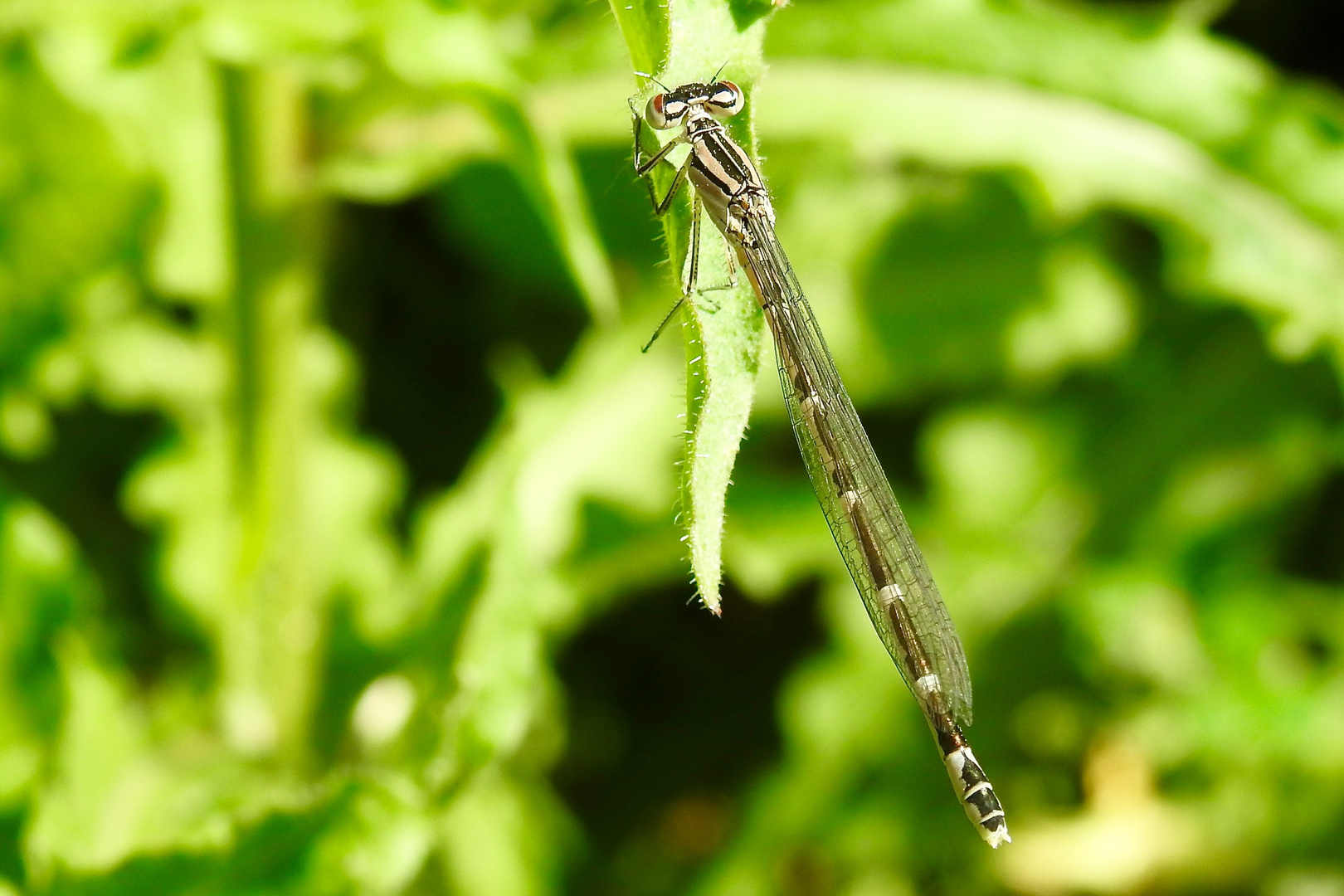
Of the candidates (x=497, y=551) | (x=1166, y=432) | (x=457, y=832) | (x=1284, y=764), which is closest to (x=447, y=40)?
(x=497, y=551)

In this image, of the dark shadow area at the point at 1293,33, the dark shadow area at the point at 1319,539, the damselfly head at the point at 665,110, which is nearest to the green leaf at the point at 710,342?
the damselfly head at the point at 665,110

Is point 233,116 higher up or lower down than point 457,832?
higher up

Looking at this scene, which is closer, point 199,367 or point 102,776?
point 102,776

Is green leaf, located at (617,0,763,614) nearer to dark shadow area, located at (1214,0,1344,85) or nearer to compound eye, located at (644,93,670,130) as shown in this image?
compound eye, located at (644,93,670,130)

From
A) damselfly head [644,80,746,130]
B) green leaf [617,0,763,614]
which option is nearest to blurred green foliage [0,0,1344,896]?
green leaf [617,0,763,614]

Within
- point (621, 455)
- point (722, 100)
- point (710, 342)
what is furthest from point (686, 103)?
point (621, 455)

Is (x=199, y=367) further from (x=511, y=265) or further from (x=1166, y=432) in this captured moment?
(x=1166, y=432)
